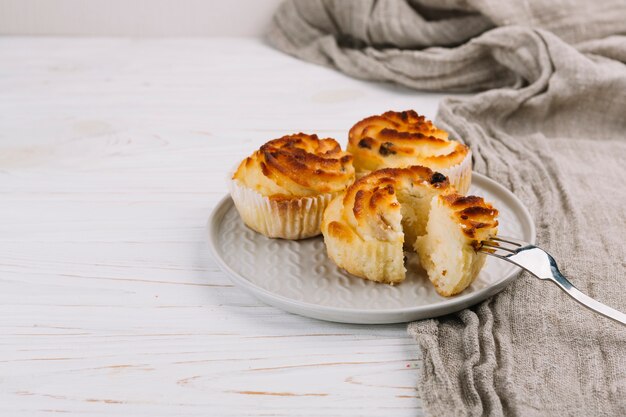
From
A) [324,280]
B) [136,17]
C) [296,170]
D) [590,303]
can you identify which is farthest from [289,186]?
[136,17]

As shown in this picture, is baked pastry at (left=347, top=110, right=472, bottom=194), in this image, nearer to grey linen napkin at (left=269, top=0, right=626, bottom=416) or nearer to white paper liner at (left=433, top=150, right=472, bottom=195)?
white paper liner at (left=433, top=150, right=472, bottom=195)

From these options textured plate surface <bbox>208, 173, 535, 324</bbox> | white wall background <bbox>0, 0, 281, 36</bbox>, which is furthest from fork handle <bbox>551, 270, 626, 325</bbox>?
white wall background <bbox>0, 0, 281, 36</bbox>

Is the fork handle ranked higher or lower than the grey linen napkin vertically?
higher

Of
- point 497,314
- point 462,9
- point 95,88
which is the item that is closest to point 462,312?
point 497,314

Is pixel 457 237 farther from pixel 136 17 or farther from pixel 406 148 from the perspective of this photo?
pixel 136 17

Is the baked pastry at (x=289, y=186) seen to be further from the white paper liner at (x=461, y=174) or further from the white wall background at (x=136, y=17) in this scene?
the white wall background at (x=136, y=17)

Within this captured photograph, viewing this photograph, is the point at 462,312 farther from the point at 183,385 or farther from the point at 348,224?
the point at 183,385
